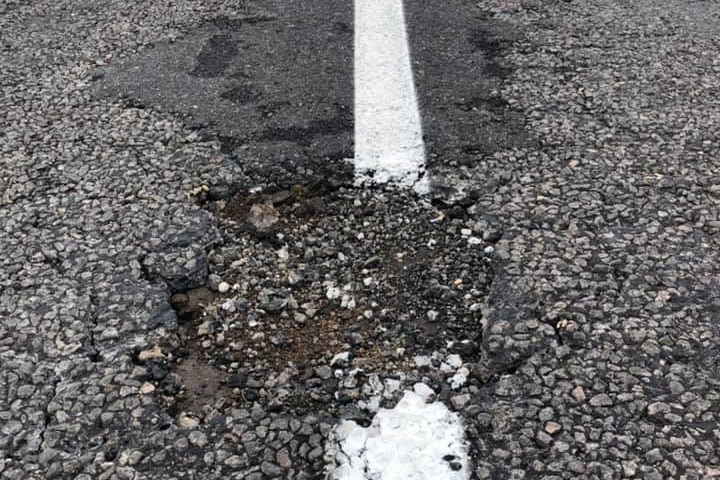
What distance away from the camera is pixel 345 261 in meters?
2.79

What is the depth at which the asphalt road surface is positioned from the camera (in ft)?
6.93

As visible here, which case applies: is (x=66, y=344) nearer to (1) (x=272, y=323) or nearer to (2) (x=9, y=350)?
(2) (x=9, y=350)

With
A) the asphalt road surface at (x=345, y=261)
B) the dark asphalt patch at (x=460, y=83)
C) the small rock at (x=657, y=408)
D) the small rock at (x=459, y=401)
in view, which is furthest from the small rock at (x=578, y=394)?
the dark asphalt patch at (x=460, y=83)

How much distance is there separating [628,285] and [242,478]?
4.92 feet

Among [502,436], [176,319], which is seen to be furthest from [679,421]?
[176,319]

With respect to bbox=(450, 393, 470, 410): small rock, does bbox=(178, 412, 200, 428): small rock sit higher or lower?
lower

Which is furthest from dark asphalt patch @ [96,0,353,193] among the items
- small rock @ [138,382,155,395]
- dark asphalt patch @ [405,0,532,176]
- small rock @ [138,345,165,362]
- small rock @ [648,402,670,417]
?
small rock @ [648,402,670,417]

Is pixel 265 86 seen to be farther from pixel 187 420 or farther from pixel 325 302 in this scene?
pixel 187 420

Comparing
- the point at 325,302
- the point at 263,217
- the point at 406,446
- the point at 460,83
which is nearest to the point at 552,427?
the point at 406,446

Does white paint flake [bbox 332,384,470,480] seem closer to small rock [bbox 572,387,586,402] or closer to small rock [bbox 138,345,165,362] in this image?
small rock [bbox 572,387,586,402]

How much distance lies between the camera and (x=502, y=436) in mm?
2090

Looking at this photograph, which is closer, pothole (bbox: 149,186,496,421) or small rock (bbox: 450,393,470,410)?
small rock (bbox: 450,393,470,410)

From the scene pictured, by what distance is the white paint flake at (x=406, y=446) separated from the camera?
6.63 feet

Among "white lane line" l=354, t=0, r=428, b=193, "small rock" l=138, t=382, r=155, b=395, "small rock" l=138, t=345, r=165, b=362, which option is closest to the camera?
"small rock" l=138, t=382, r=155, b=395
